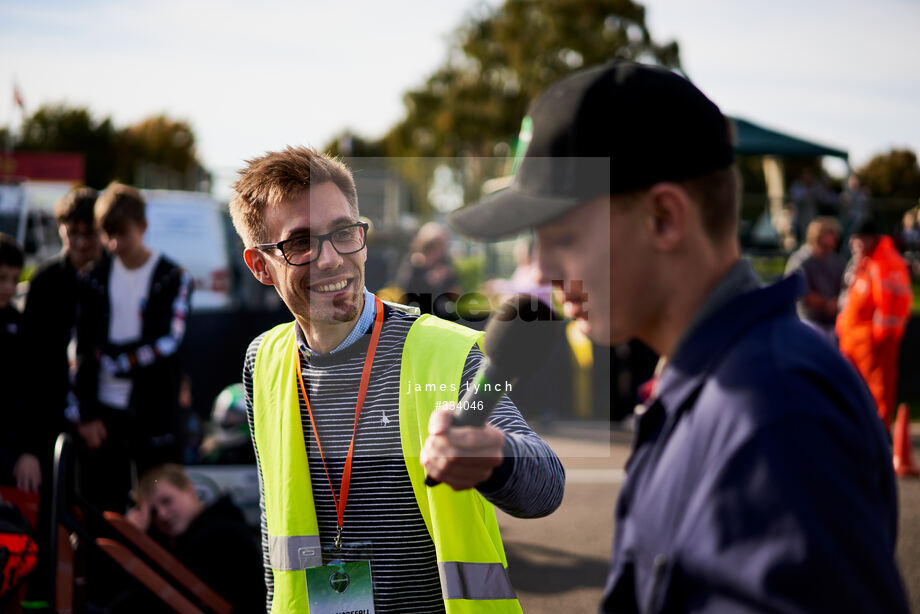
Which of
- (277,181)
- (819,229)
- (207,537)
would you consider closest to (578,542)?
(207,537)

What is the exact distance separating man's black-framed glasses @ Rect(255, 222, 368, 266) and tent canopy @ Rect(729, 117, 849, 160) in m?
12.0

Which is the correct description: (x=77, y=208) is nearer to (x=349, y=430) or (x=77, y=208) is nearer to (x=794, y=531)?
(x=349, y=430)

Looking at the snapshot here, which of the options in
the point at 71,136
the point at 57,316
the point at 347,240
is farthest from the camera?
the point at 71,136

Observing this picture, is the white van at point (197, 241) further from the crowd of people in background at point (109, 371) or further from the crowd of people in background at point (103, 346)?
the crowd of people in background at point (103, 346)

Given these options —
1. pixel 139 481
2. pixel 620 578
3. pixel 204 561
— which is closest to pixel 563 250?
pixel 620 578

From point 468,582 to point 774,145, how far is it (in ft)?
42.1

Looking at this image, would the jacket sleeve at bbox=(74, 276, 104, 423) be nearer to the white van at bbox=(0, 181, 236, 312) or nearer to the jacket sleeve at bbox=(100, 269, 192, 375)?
the jacket sleeve at bbox=(100, 269, 192, 375)

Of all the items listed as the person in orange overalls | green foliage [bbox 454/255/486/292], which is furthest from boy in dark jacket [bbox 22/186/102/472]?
green foliage [bbox 454/255/486/292]

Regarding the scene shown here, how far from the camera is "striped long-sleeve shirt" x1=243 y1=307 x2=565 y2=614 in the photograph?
2125 mm

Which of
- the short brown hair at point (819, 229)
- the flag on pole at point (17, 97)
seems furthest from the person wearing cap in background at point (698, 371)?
the flag on pole at point (17, 97)

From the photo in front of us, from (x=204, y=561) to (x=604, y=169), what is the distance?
290 cm

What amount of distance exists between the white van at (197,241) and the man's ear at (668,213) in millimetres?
10289

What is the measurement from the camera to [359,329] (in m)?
2.31

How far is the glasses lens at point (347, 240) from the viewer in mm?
2328
